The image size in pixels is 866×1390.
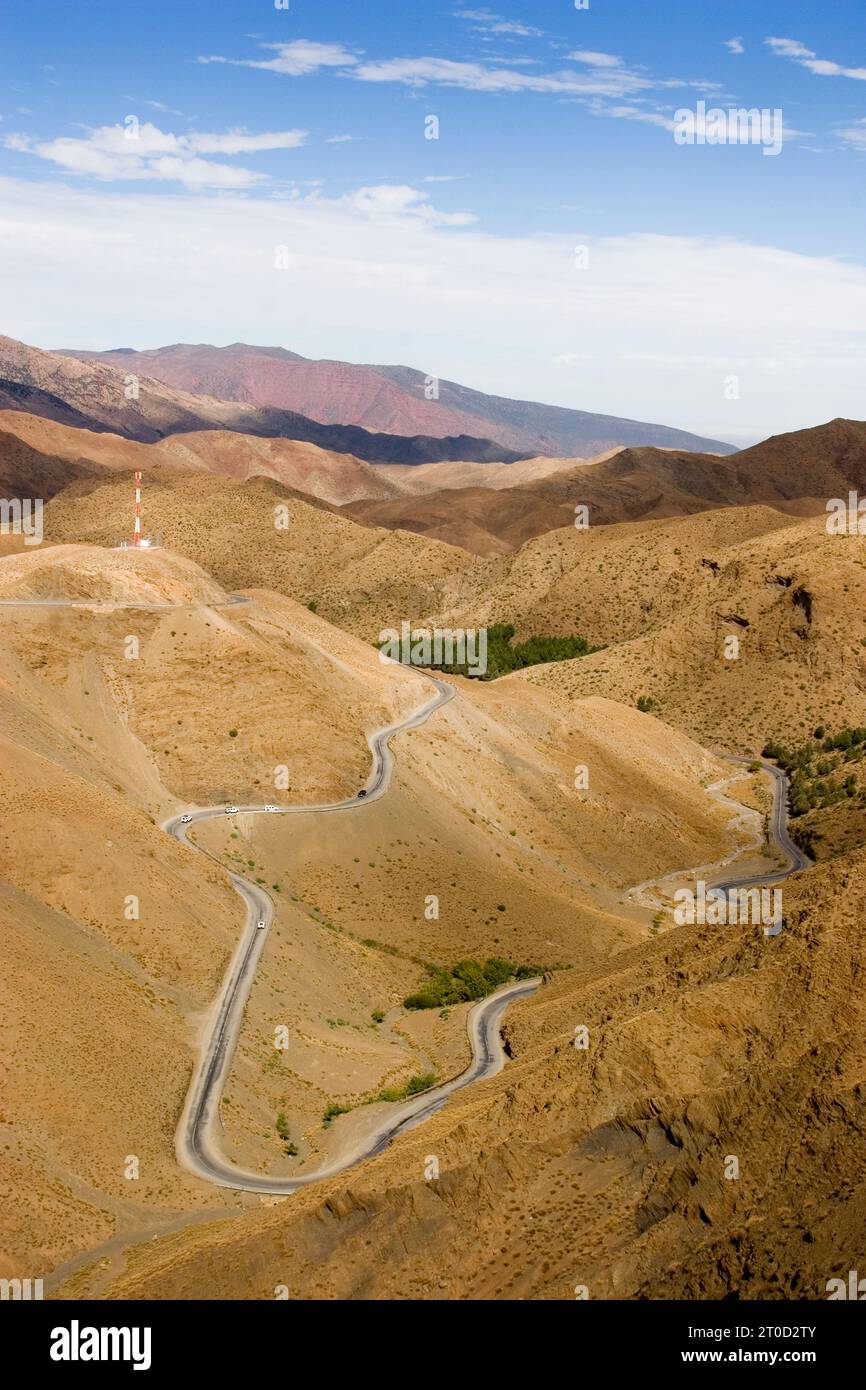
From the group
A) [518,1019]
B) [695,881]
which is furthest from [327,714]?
[518,1019]

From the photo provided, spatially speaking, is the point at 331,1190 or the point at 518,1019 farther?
the point at 518,1019

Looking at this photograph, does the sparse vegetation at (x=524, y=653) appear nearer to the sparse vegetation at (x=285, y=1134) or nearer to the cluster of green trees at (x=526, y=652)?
the cluster of green trees at (x=526, y=652)
